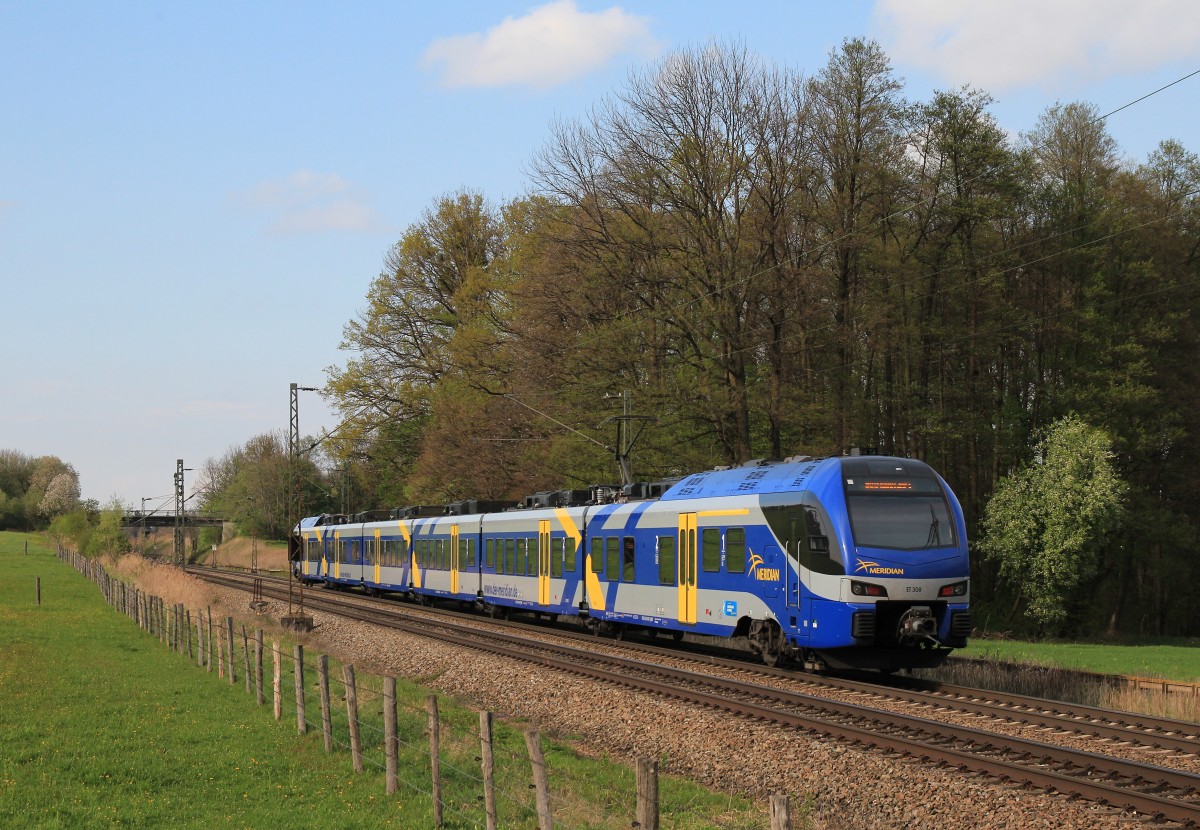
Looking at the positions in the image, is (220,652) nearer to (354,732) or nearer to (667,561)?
(667,561)

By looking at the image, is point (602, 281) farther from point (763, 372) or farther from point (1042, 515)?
point (1042, 515)

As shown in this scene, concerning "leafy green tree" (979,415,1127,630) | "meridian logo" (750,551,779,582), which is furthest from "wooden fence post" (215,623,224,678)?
"leafy green tree" (979,415,1127,630)

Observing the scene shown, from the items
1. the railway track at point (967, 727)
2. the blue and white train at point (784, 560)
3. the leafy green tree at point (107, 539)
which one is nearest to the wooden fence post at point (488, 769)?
the railway track at point (967, 727)

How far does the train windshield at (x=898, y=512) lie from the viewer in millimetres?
17797

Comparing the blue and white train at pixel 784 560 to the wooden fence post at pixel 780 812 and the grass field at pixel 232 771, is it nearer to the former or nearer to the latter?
the grass field at pixel 232 771

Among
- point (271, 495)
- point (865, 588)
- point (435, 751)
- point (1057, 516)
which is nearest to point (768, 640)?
point (865, 588)

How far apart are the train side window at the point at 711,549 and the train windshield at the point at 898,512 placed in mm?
3377

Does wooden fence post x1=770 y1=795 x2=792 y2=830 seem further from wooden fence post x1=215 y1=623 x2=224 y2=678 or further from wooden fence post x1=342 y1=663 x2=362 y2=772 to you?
wooden fence post x1=215 y1=623 x2=224 y2=678

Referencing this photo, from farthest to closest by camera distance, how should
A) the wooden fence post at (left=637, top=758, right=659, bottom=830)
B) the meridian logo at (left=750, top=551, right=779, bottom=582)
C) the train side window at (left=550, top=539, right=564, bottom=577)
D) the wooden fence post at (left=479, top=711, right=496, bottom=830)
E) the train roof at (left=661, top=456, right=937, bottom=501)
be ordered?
the train side window at (left=550, top=539, right=564, bottom=577), the meridian logo at (left=750, top=551, right=779, bottom=582), the train roof at (left=661, top=456, right=937, bottom=501), the wooden fence post at (left=479, top=711, right=496, bottom=830), the wooden fence post at (left=637, top=758, right=659, bottom=830)

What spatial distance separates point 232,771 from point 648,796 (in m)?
6.82

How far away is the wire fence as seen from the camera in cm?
873

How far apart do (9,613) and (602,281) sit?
20455mm

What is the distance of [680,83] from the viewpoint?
133 feet

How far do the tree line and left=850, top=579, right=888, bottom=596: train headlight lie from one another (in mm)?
20841
